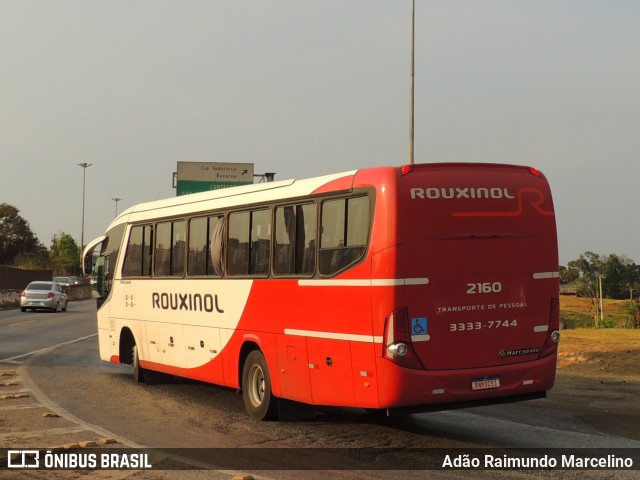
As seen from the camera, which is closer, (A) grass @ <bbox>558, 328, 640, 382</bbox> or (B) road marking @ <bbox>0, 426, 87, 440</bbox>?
(B) road marking @ <bbox>0, 426, 87, 440</bbox>

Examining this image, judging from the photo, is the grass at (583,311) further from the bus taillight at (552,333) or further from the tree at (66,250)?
the tree at (66,250)

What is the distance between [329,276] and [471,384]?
1.98 m

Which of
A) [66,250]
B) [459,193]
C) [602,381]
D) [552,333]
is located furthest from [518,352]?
[66,250]

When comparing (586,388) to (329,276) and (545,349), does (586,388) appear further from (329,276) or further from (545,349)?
(329,276)

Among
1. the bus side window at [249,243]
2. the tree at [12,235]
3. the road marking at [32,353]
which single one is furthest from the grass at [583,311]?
the tree at [12,235]

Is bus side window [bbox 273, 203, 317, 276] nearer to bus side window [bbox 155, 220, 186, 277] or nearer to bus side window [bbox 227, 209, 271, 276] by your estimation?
bus side window [bbox 227, 209, 271, 276]

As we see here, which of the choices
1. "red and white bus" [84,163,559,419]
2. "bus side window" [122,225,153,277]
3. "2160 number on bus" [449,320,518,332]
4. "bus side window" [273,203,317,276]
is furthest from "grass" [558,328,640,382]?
"bus side window" [122,225,153,277]

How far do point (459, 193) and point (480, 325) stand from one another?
1.45 meters

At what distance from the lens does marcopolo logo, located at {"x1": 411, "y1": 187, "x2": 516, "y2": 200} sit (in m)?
9.45

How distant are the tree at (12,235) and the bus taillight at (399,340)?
9914 centimetres

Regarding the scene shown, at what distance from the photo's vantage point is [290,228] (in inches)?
435

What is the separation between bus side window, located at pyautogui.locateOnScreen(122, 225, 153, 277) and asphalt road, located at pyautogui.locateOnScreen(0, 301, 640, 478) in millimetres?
2030

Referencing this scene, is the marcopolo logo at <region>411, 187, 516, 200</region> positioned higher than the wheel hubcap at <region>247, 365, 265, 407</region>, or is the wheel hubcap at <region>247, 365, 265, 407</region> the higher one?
the marcopolo logo at <region>411, 187, 516, 200</region>

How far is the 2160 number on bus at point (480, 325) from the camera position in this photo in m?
9.39
